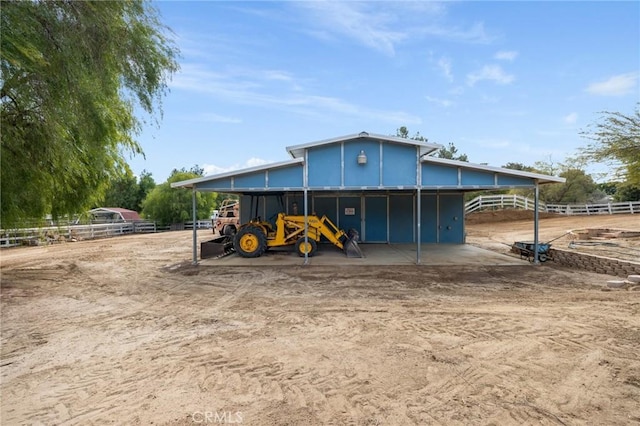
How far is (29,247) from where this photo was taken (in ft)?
51.6

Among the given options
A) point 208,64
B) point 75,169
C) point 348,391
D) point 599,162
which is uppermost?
point 208,64

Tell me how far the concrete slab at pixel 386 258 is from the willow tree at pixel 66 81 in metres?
4.75

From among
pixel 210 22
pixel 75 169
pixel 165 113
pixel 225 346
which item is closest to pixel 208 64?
pixel 210 22

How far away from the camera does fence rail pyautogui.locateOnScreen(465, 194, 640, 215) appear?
2478cm

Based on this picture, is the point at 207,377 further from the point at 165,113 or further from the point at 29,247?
the point at 29,247

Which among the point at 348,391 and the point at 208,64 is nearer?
the point at 348,391

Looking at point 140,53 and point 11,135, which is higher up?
point 140,53

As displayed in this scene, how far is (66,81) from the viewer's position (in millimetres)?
4609

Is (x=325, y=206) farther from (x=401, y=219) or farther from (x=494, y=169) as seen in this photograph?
(x=494, y=169)

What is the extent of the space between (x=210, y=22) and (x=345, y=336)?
9478mm

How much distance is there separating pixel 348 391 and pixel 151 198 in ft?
94.1

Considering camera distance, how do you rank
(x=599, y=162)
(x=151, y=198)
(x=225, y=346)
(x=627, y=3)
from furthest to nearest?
(x=151, y=198) → (x=599, y=162) → (x=627, y=3) → (x=225, y=346)

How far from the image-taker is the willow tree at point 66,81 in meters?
4.32

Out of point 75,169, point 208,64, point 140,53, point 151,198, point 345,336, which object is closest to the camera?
point 345,336
